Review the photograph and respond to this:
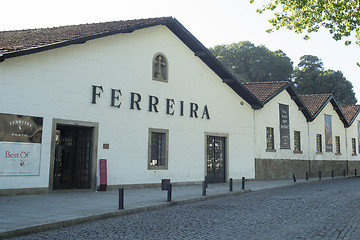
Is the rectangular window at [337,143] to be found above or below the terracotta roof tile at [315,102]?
below

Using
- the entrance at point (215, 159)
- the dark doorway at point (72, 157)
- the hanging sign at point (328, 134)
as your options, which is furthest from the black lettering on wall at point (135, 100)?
the hanging sign at point (328, 134)

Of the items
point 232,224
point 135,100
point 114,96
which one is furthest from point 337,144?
point 232,224

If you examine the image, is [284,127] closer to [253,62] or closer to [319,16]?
[319,16]

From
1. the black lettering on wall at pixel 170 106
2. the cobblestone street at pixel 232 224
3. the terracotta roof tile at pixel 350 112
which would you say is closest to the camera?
the cobblestone street at pixel 232 224

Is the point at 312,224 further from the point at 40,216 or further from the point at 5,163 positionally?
the point at 5,163

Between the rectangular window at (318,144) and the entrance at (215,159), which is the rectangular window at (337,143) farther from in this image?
the entrance at (215,159)

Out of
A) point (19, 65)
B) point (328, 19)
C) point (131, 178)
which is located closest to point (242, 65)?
point (328, 19)

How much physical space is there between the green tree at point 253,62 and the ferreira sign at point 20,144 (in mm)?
44374

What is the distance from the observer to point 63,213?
10.2 meters

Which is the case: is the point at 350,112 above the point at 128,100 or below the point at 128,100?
above

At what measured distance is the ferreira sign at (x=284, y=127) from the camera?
2856cm

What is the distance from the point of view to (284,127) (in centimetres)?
2894

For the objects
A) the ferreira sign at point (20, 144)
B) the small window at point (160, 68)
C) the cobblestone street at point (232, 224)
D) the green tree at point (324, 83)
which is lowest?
the cobblestone street at point (232, 224)

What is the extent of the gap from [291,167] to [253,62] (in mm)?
30972
